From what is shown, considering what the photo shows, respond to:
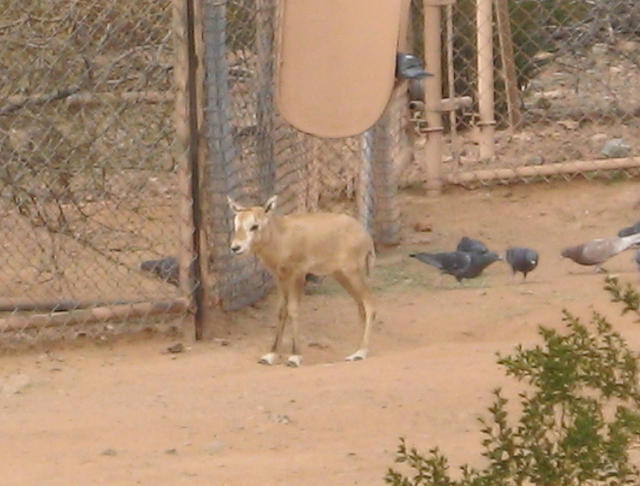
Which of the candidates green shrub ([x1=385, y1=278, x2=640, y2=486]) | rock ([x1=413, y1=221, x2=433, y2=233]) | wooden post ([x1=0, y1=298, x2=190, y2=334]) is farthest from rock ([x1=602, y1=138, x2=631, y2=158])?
green shrub ([x1=385, y1=278, x2=640, y2=486])

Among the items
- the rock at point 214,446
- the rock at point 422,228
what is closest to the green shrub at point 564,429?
the rock at point 214,446

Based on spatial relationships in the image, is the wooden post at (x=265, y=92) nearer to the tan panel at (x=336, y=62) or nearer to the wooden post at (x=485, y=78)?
the wooden post at (x=485, y=78)

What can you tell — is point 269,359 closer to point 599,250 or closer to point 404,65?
point 599,250

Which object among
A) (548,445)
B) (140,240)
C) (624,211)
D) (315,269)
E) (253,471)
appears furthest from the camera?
(624,211)

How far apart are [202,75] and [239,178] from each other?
65cm

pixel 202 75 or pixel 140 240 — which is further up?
pixel 202 75

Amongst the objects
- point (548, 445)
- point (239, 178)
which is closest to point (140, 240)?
point (239, 178)

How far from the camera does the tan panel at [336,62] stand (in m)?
4.66

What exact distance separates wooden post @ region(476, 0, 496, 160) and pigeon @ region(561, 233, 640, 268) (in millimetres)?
1984

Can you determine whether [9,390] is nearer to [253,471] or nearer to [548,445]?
[253,471]

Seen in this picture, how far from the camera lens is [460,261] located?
8.78 meters

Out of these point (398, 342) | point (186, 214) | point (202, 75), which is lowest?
point (398, 342)

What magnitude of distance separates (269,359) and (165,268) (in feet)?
3.41

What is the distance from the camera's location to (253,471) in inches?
213
